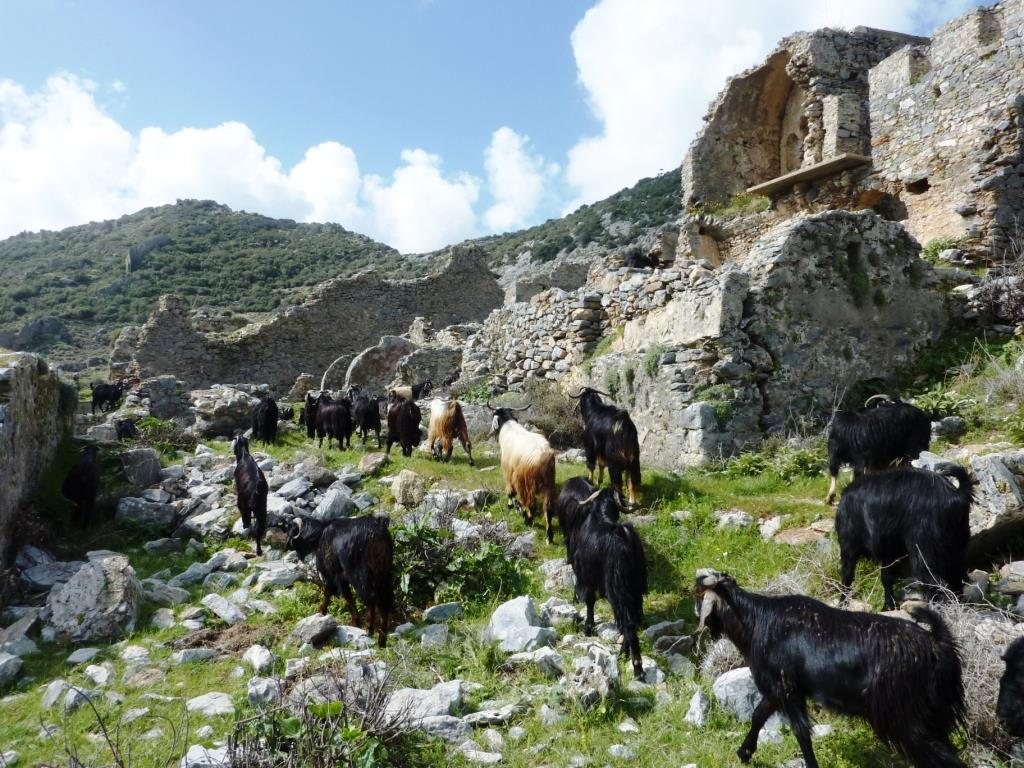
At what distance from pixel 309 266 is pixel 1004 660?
175ft

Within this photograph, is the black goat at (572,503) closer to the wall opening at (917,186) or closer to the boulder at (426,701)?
the boulder at (426,701)

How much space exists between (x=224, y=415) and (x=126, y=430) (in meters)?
1.96

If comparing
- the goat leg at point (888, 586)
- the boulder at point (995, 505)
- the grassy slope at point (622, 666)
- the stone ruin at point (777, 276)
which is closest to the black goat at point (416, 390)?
the stone ruin at point (777, 276)

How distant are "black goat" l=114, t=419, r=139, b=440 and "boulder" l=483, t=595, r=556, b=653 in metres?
10.8

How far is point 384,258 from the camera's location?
185ft

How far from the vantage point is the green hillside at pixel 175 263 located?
4553 centimetres

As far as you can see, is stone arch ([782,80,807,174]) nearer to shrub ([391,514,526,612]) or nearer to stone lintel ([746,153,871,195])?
stone lintel ([746,153,871,195])

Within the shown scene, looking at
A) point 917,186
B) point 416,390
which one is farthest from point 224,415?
point 917,186

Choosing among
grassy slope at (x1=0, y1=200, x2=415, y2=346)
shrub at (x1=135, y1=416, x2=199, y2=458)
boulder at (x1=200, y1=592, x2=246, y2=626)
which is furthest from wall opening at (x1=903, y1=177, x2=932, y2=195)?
grassy slope at (x1=0, y1=200, x2=415, y2=346)

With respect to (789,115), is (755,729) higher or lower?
lower

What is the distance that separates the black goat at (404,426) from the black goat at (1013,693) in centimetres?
854

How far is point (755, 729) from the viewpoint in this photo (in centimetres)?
345

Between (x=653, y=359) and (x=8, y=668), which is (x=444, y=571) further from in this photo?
(x=653, y=359)

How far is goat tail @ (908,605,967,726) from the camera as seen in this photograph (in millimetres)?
2971
